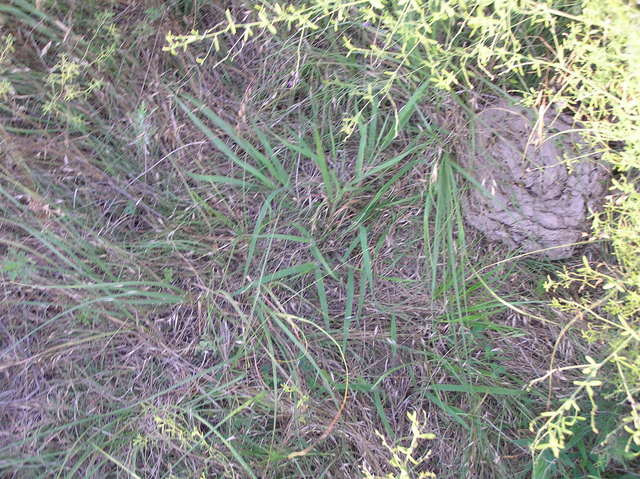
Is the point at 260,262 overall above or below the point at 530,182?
below

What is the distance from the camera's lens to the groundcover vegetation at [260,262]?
69.8 inches

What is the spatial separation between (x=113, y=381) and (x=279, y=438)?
59 centimetres

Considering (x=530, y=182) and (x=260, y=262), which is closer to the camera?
(x=530, y=182)

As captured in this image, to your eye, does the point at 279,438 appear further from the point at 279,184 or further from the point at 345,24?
the point at 345,24

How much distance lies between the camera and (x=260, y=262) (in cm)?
189

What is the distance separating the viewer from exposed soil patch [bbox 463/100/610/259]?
171 cm

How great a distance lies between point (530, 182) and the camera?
1757 millimetres

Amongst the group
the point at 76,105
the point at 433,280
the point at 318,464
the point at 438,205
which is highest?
the point at 76,105

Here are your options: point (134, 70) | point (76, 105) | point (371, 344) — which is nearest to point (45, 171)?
point (76, 105)

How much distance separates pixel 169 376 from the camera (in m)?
1.88

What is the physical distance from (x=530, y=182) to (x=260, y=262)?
2.91 feet

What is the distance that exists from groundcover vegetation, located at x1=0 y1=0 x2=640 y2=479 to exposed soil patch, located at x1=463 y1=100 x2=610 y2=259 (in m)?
→ 0.04

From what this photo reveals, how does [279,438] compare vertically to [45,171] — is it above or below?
below

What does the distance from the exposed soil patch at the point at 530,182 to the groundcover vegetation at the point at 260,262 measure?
0.04 m
